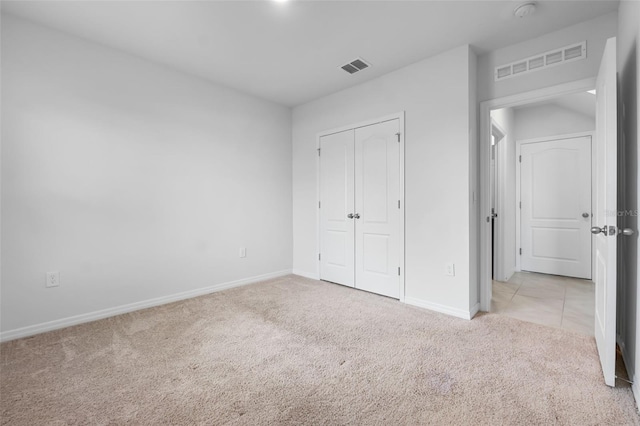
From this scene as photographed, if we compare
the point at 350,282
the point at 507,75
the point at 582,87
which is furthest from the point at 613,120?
the point at 350,282

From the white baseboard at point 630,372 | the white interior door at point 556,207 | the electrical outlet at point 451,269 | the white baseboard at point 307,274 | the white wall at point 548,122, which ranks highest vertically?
the white wall at point 548,122

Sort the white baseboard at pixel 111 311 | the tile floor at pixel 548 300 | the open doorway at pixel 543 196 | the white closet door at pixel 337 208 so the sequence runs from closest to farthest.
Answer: the white baseboard at pixel 111 311
the tile floor at pixel 548 300
the white closet door at pixel 337 208
the open doorway at pixel 543 196

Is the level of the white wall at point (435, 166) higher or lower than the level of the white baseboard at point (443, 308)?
higher

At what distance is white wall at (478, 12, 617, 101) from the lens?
231cm

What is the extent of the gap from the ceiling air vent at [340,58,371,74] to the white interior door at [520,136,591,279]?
10.0ft

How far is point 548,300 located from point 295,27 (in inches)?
150

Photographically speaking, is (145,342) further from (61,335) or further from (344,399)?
(344,399)

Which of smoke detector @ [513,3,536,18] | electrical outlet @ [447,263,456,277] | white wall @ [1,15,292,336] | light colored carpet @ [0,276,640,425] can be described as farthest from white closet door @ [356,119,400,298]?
white wall @ [1,15,292,336]

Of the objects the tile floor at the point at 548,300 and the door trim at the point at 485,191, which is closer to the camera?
the tile floor at the point at 548,300

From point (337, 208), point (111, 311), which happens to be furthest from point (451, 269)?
point (111, 311)

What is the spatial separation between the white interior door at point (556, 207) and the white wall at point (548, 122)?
139mm

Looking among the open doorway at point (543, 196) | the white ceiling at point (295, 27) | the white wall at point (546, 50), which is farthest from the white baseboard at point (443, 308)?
the white ceiling at point (295, 27)

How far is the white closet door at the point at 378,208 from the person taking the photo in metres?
3.25

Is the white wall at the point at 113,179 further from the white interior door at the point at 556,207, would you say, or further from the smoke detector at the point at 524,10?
the white interior door at the point at 556,207
